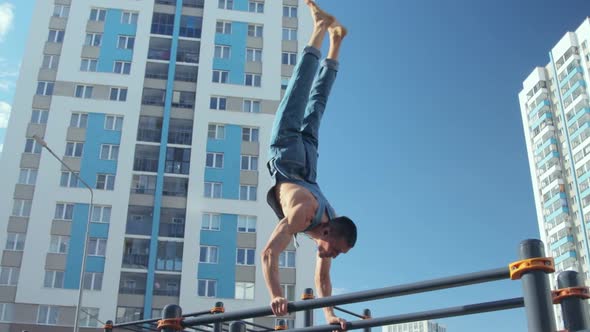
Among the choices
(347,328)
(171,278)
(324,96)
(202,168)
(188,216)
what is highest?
(202,168)

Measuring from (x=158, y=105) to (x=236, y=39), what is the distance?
6767 millimetres

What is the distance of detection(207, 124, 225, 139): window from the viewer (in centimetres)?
4100

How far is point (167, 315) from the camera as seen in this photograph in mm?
4352

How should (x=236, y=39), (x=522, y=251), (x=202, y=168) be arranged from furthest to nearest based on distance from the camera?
(x=236, y=39) < (x=202, y=168) < (x=522, y=251)

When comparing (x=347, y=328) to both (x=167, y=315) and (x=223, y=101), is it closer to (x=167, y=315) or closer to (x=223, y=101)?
(x=167, y=315)

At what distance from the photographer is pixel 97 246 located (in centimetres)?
3712

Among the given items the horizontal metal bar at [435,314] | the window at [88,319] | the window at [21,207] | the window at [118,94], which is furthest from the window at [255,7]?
the horizontal metal bar at [435,314]

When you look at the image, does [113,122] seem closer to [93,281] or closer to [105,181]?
[105,181]

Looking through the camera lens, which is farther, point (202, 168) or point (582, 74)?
point (582, 74)

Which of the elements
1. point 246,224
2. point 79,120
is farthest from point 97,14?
point 246,224

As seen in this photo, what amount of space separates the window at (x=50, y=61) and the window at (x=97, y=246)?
11682 mm

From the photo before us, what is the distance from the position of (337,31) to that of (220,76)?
37.6m

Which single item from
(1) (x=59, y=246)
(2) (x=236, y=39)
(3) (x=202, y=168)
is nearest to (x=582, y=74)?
(2) (x=236, y=39)

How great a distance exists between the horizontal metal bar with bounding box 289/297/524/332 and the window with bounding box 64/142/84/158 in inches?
1487
